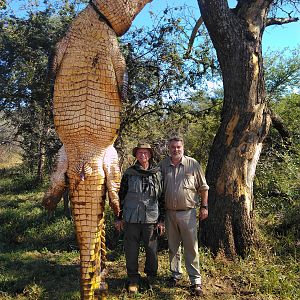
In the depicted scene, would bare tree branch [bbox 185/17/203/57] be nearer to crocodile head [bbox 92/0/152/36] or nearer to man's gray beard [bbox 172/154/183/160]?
man's gray beard [bbox 172/154/183/160]

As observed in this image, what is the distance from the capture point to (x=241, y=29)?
16.7 ft

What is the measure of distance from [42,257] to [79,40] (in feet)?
14.3

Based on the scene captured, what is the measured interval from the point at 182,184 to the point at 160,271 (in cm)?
148

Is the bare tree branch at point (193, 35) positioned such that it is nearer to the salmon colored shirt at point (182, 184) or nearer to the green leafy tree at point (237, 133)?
the green leafy tree at point (237, 133)

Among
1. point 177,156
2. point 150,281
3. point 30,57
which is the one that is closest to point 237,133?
point 177,156

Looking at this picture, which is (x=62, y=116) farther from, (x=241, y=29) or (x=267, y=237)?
(x=267, y=237)

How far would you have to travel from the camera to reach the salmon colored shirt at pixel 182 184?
415 cm

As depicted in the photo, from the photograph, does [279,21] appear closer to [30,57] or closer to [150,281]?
[150,281]

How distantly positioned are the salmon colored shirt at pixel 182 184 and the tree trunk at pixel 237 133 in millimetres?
959

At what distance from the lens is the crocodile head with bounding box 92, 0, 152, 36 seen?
301 cm

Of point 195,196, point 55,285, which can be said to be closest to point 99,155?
point 195,196

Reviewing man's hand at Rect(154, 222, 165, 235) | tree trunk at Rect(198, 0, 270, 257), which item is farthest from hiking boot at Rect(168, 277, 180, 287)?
tree trunk at Rect(198, 0, 270, 257)

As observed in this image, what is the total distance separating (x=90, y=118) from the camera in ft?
9.44

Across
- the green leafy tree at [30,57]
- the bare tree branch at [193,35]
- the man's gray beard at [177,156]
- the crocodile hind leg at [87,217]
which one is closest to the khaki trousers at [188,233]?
the man's gray beard at [177,156]
